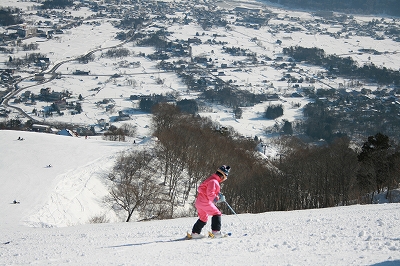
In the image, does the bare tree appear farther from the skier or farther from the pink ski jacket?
the pink ski jacket

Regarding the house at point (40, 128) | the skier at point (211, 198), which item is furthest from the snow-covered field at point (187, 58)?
the skier at point (211, 198)

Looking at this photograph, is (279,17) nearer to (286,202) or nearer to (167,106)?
(167,106)

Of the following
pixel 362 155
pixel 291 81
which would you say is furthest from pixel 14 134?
pixel 291 81

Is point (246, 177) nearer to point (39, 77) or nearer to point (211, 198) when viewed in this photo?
point (211, 198)

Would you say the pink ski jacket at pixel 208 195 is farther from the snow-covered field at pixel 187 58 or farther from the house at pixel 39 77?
the house at pixel 39 77

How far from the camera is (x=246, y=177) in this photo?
67.0 ft

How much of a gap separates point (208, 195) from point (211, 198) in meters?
0.07

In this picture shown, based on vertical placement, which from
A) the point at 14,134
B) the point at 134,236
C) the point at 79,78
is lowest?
the point at 79,78

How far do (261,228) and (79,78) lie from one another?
59.2m

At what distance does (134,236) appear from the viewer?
25.7ft

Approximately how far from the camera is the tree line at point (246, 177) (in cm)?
1689

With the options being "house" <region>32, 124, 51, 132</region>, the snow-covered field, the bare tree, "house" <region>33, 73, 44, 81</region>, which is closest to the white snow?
the bare tree

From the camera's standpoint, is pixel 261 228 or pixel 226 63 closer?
pixel 261 228

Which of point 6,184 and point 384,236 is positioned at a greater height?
point 384,236
